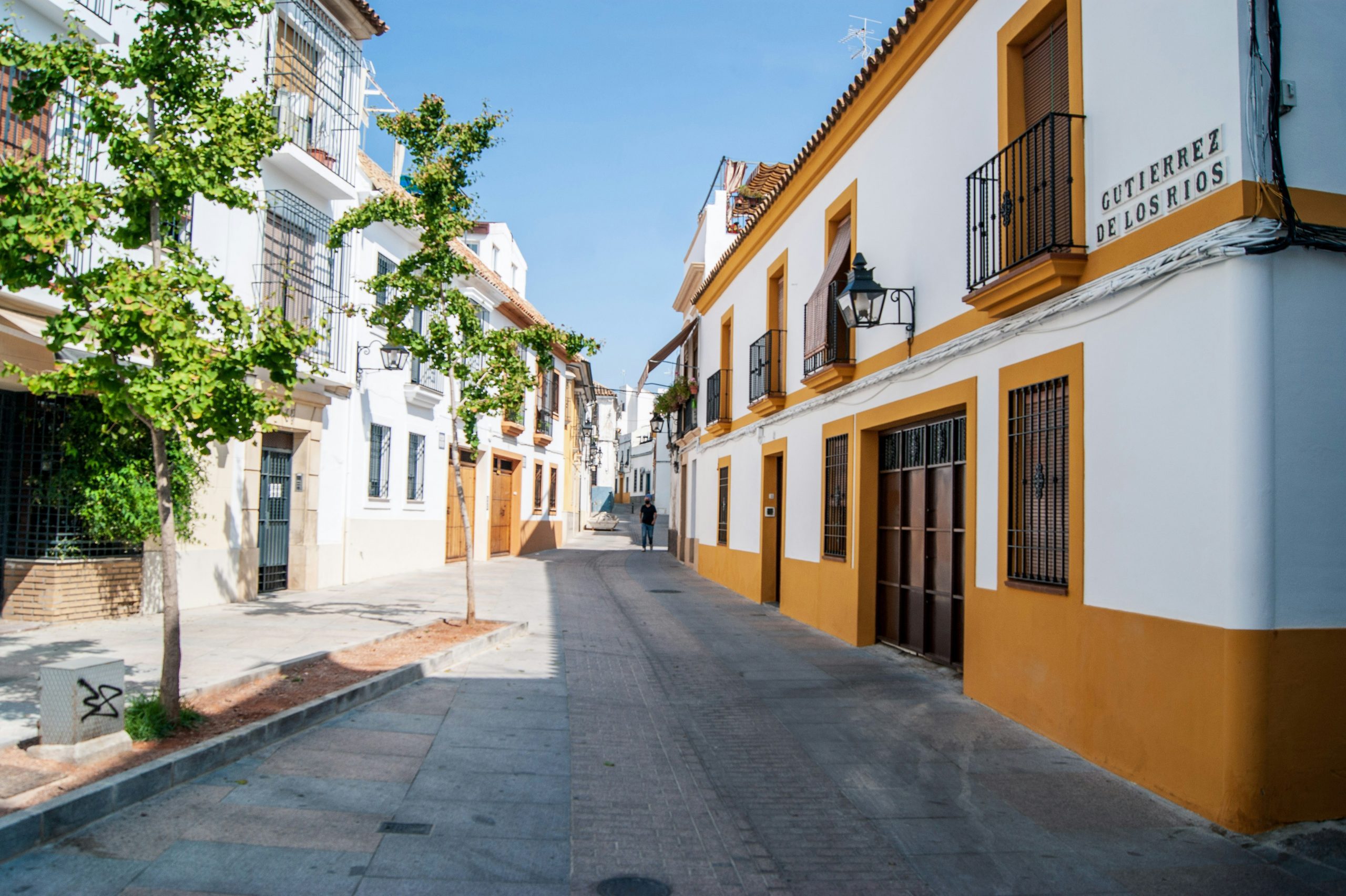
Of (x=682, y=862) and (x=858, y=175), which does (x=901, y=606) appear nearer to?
(x=858, y=175)

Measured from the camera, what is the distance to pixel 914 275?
9039 mm

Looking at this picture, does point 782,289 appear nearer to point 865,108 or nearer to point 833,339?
point 833,339

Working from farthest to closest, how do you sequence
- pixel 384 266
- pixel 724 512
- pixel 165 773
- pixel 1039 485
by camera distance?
pixel 724 512, pixel 384 266, pixel 1039 485, pixel 165 773

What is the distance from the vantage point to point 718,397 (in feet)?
60.3

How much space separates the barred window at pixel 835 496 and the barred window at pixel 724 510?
6.02 meters

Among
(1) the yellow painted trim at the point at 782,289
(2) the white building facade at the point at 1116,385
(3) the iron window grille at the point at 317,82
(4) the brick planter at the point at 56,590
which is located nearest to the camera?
(2) the white building facade at the point at 1116,385

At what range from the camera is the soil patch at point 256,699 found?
15.0ft

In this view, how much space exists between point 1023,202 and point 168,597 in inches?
251

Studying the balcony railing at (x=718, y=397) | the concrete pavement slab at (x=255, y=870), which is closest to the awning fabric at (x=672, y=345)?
the balcony railing at (x=718, y=397)

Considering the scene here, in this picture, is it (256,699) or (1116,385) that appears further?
(256,699)

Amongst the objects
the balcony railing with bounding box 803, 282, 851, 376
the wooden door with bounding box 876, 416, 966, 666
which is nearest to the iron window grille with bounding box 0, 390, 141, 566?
the balcony railing with bounding box 803, 282, 851, 376

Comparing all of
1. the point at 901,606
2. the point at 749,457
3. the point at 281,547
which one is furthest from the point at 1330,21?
the point at 281,547

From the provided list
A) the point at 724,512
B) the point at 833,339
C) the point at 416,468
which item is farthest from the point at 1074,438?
the point at 416,468

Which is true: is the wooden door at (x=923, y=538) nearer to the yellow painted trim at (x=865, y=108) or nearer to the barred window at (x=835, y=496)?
the barred window at (x=835, y=496)
